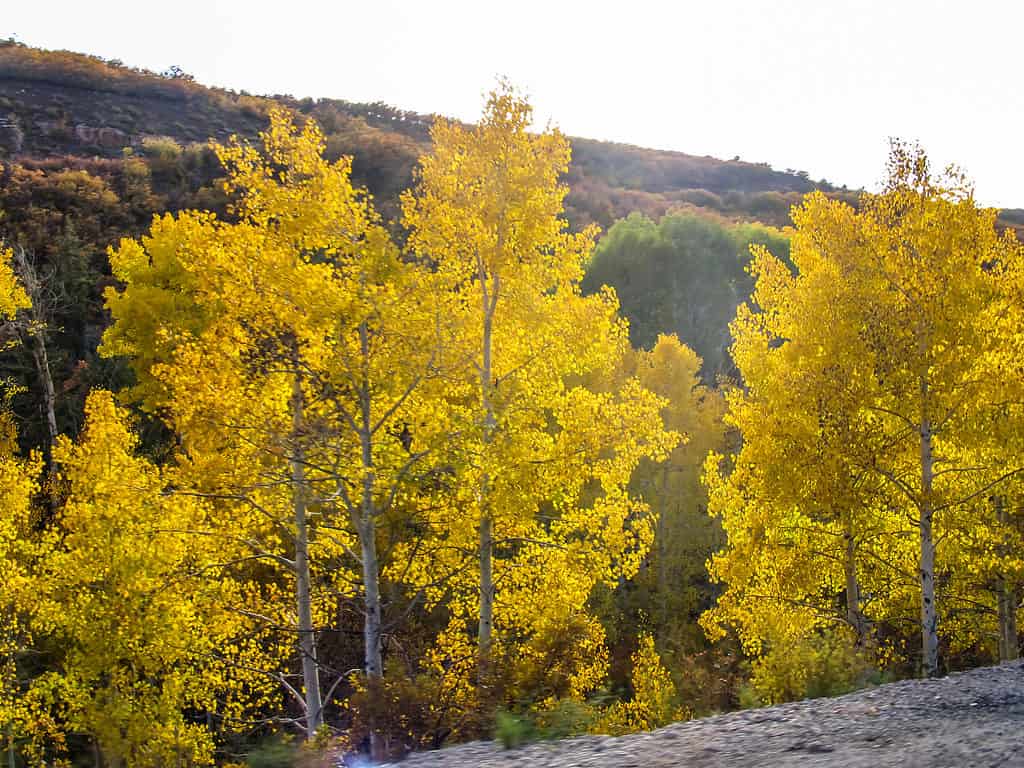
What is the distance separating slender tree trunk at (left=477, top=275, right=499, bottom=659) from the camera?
33.2 feet

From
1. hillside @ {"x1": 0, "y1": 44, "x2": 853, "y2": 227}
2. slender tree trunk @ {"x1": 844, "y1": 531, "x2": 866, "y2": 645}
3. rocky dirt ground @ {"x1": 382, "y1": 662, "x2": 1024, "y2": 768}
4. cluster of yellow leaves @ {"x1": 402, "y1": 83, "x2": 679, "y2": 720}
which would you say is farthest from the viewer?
hillside @ {"x1": 0, "y1": 44, "x2": 853, "y2": 227}

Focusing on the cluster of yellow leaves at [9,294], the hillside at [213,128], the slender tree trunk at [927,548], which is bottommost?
the slender tree trunk at [927,548]

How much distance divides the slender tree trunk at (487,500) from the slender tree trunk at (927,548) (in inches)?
214

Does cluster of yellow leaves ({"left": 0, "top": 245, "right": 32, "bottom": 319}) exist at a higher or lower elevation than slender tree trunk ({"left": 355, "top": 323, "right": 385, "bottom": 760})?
higher

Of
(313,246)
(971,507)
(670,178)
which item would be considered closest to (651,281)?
(971,507)

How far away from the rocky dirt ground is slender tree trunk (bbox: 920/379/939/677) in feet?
10.5

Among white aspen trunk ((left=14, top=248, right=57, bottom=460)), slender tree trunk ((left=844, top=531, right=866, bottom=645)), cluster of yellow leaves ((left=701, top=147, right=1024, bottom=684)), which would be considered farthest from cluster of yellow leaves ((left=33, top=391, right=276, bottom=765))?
slender tree trunk ((left=844, top=531, right=866, bottom=645))

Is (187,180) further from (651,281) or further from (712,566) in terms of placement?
(712,566)

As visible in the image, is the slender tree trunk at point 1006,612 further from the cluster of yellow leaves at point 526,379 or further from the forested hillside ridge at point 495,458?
the cluster of yellow leaves at point 526,379

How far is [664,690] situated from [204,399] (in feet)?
28.7

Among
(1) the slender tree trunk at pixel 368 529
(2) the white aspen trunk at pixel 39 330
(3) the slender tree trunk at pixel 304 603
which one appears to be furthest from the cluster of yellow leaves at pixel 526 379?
(2) the white aspen trunk at pixel 39 330

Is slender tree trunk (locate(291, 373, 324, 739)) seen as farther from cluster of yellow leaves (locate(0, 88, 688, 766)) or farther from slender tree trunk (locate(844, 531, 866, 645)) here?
slender tree trunk (locate(844, 531, 866, 645))

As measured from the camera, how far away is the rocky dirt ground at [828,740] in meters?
5.14

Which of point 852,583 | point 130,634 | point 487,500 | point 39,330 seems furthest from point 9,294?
point 852,583
